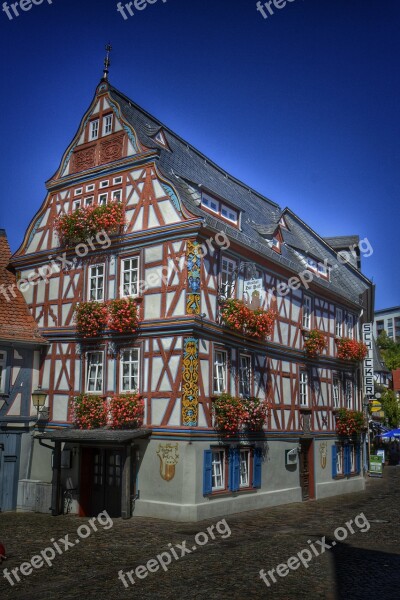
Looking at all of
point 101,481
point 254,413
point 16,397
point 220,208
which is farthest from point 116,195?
point 101,481

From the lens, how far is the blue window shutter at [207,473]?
55.7 feet

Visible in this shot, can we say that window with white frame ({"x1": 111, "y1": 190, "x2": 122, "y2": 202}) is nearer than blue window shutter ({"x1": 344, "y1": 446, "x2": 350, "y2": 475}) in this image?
Yes

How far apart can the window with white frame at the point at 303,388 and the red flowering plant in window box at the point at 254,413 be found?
370 cm

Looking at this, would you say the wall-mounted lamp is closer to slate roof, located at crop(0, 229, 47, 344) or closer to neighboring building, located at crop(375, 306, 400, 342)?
slate roof, located at crop(0, 229, 47, 344)

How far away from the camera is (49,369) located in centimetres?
2061

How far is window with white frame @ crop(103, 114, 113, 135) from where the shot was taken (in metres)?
20.9

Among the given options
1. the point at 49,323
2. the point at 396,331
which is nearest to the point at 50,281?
the point at 49,323

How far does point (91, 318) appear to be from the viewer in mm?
18859

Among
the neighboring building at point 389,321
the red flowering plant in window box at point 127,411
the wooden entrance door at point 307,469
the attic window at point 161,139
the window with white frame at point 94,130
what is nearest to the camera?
the red flowering plant in window box at point 127,411

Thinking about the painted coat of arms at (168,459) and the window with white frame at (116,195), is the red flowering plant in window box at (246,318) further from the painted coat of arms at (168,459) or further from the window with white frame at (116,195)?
the window with white frame at (116,195)

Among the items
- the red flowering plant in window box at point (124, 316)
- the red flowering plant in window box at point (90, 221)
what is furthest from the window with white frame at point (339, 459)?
the red flowering plant in window box at point (90, 221)

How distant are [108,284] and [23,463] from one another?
21.2 feet

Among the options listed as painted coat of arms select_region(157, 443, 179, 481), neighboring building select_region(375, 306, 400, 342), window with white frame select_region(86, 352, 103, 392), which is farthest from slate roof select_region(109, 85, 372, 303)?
neighboring building select_region(375, 306, 400, 342)

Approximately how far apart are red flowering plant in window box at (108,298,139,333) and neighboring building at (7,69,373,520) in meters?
0.30
